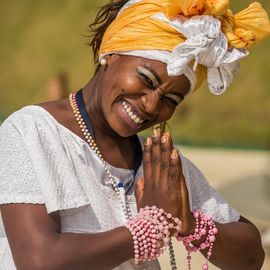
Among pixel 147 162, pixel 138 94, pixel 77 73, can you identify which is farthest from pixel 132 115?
pixel 77 73

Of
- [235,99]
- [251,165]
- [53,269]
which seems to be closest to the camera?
[53,269]

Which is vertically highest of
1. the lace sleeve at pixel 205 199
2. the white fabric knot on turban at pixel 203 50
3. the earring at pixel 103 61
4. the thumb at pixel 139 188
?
the white fabric knot on turban at pixel 203 50

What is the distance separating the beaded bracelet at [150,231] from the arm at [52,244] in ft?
0.11

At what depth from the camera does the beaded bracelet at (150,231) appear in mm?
2758

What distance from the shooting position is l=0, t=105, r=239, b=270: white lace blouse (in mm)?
2752

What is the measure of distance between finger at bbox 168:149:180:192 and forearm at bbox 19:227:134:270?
22cm

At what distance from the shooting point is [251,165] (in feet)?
32.4

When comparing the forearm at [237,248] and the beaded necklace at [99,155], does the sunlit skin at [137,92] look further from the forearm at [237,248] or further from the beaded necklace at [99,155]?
the forearm at [237,248]

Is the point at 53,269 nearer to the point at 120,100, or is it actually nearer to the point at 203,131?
the point at 120,100

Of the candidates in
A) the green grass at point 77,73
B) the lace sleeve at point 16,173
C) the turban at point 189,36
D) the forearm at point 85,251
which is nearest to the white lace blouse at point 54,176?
the lace sleeve at point 16,173

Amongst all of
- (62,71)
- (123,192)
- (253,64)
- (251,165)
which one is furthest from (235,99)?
(123,192)

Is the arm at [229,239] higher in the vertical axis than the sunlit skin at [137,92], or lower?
lower

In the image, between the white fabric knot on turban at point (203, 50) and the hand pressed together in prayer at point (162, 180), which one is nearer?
the hand pressed together in prayer at point (162, 180)

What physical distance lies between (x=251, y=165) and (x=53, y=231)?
289 inches
